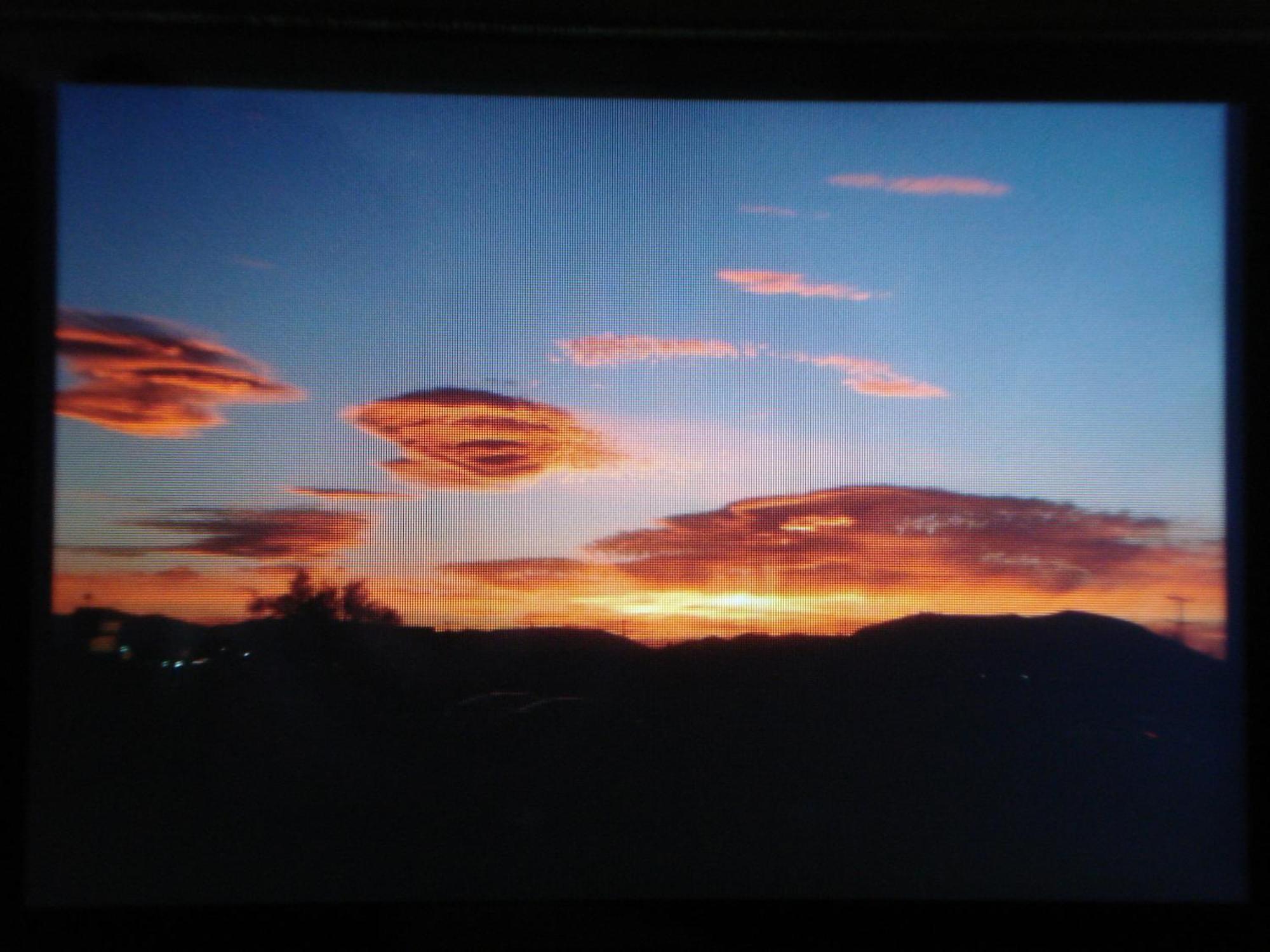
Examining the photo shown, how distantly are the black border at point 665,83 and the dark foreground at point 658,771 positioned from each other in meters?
0.06

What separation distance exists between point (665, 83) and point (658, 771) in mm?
1670

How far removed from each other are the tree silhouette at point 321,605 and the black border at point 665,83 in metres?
0.56

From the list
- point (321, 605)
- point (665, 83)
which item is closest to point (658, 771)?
point (321, 605)

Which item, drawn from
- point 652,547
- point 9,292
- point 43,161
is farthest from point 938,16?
point 9,292

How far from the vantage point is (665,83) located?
7.25 feet

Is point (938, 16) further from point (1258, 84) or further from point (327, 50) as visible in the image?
point (327, 50)

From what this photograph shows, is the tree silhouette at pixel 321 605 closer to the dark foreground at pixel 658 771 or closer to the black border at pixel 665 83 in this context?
the dark foreground at pixel 658 771

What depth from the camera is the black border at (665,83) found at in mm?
2143

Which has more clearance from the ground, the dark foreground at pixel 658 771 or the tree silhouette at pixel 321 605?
the tree silhouette at pixel 321 605

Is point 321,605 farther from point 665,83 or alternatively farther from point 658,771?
point 665,83

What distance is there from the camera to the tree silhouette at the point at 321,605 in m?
2.10

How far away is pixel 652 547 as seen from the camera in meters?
2.13

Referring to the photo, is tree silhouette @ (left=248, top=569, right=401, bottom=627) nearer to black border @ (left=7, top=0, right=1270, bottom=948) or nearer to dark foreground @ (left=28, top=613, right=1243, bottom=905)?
dark foreground @ (left=28, top=613, right=1243, bottom=905)

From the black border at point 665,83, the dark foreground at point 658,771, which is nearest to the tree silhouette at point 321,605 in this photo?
the dark foreground at point 658,771
